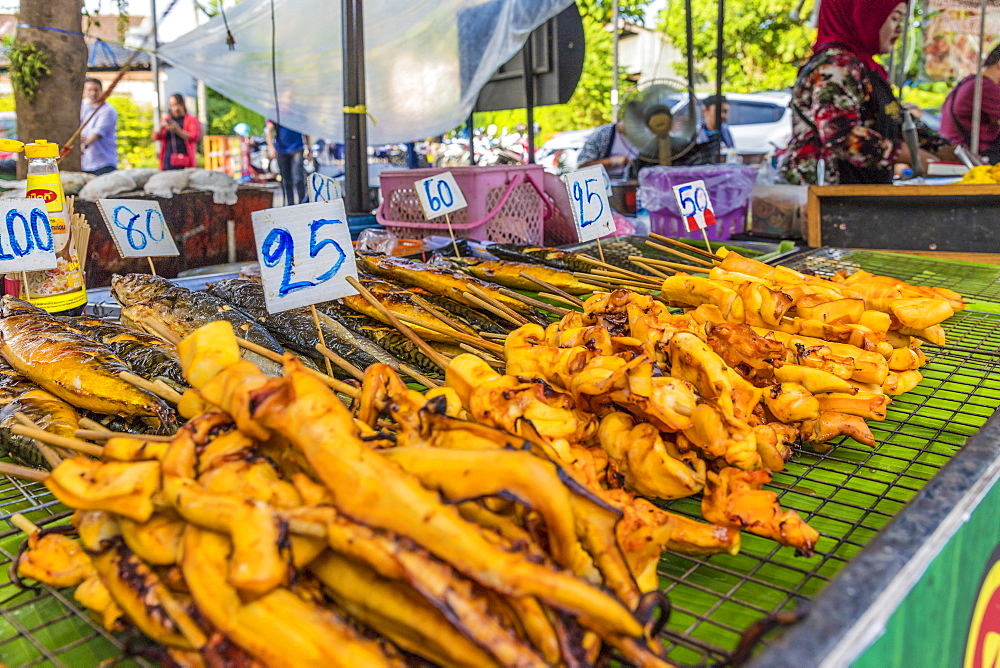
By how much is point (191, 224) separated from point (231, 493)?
4.48m

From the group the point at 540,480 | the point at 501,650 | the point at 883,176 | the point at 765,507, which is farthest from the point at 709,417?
the point at 883,176

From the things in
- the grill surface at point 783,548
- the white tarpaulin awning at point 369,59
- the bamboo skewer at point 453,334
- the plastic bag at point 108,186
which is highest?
the white tarpaulin awning at point 369,59

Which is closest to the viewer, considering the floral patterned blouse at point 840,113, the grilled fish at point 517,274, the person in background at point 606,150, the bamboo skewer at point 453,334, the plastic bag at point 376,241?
the bamboo skewer at point 453,334

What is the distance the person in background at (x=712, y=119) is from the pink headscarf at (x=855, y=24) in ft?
7.14

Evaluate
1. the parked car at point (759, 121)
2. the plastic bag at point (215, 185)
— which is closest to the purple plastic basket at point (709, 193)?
the plastic bag at point (215, 185)

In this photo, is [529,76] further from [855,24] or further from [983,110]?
[983,110]

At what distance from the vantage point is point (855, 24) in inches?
203

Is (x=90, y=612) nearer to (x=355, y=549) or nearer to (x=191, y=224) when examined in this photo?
(x=355, y=549)

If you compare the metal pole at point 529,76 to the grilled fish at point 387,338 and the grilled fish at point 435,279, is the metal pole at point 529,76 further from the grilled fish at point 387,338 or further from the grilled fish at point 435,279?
the grilled fish at point 387,338

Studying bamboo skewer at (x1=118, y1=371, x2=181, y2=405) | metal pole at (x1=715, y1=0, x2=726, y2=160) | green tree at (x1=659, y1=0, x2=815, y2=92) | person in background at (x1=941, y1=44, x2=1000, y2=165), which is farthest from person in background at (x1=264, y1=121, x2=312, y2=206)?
green tree at (x1=659, y1=0, x2=815, y2=92)

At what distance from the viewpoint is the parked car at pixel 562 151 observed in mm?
14773

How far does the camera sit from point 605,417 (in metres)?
1.55

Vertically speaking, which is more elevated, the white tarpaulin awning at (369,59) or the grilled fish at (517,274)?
the white tarpaulin awning at (369,59)

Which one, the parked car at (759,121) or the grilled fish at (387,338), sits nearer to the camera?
the grilled fish at (387,338)
